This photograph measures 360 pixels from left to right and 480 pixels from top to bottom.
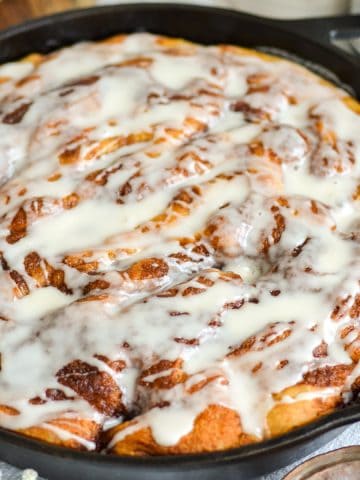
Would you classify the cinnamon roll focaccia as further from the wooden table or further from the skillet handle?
the wooden table

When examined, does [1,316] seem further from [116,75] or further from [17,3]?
[17,3]

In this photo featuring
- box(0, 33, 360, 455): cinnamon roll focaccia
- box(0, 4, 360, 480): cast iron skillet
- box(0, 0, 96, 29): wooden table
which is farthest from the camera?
box(0, 0, 96, 29): wooden table

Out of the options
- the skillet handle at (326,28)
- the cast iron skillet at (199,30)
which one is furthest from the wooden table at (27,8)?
the skillet handle at (326,28)

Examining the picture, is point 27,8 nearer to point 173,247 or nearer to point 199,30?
point 199,30

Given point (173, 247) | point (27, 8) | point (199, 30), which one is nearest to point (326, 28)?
point (199, 30)

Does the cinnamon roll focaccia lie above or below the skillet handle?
below

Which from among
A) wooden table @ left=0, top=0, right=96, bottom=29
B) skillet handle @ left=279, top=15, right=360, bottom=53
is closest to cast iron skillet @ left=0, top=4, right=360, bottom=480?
skillet handle @ left=279, top=15, right=360, bottom=53
